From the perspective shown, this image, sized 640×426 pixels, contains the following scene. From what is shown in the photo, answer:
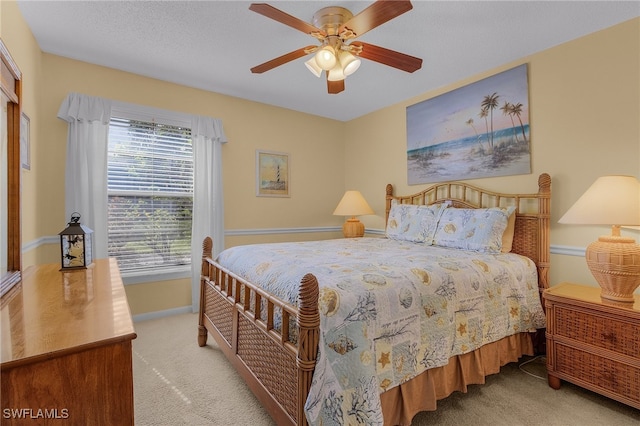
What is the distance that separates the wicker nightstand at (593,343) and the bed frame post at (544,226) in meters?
0.29

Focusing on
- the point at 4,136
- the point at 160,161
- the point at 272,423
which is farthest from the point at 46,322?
the point at 160,161

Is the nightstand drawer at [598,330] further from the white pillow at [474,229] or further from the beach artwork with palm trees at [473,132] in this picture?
the beach artwork with palm trees at [473,132]

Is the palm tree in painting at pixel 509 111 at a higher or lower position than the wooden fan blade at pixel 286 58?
lower

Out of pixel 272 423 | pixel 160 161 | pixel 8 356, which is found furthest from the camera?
pixel 160 161

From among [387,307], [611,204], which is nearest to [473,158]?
[611,204]

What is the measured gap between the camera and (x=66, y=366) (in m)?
0.75

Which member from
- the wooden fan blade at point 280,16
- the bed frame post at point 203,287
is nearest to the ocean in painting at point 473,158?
the wooden fan blade at point 280,16

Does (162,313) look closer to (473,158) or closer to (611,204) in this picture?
(473,158)

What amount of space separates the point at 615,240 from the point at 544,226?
25.0 inches

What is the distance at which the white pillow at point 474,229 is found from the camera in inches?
98.5

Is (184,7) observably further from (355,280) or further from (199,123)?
(355,280)

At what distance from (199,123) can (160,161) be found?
0.61 metres

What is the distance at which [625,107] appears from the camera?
7.25 feet

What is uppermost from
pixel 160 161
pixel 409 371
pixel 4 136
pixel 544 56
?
pixel 544 56
